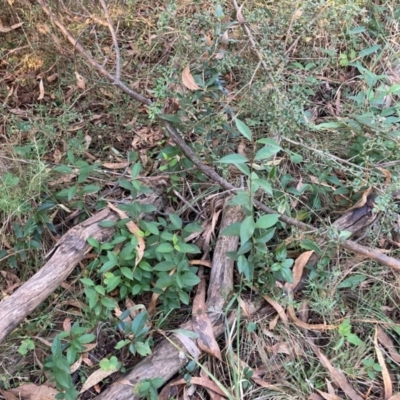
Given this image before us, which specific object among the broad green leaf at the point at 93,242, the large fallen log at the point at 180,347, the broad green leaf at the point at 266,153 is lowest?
the large fallen log at the point at 180,347

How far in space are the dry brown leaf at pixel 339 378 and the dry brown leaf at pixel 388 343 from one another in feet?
0.62

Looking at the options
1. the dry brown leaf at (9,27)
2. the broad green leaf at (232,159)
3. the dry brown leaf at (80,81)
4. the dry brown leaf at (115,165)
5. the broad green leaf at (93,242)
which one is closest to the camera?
the broad green leaf at (232,159)

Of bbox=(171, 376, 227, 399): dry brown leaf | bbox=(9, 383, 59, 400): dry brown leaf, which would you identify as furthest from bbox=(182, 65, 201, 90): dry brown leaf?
bbox=(9, 383, 59, 400): dry brown leaf

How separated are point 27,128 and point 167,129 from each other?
760mm

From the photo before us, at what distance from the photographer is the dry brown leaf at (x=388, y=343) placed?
155 centimetres

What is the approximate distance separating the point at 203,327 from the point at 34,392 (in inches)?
22.5

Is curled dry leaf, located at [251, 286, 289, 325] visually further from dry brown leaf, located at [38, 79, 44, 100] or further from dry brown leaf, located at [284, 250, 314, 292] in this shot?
dry brown leaf, located at [38, 79, 44, 100]

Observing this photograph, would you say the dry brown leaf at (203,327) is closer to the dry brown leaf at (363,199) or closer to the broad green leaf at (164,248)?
the broad green leaf at (164,248)

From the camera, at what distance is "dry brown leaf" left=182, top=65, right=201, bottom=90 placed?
168 cm

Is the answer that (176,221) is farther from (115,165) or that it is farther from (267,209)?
(115,165)

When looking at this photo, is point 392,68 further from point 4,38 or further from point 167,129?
point 4,38

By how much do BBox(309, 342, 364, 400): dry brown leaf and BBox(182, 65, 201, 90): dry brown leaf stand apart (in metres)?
1.03

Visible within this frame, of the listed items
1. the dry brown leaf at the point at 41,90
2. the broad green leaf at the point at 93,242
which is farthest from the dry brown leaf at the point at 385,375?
the dry brown leaf at the point at 41,90

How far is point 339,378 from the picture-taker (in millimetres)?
1493
